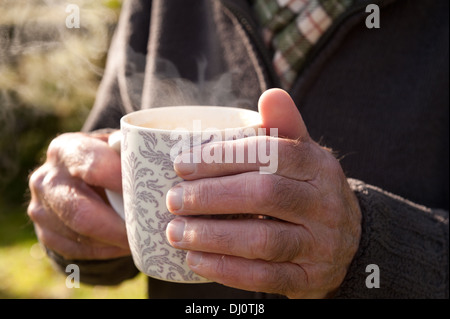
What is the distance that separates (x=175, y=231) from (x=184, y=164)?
11 centimetres

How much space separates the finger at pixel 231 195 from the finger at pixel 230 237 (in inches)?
0.8

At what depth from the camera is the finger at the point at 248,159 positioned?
0.66 metres

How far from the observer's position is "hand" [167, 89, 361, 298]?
686 mm

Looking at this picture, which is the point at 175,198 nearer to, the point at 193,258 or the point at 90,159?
the point at 193,258

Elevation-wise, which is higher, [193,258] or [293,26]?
[293,26]

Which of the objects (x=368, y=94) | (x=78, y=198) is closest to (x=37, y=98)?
(x=78, y=198)

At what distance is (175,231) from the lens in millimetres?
702

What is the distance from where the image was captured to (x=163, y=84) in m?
1.31

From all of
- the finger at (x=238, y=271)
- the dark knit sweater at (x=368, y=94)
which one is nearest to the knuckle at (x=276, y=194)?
the finger at (x=238, y=271)

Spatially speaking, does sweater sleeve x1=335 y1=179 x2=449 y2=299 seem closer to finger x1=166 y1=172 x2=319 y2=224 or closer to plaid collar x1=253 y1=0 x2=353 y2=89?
finger x1=166 y1=172 x2=319 y2=224

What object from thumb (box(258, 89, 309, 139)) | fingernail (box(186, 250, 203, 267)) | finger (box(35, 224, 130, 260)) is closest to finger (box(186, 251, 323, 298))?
fingernail (box(186, 250, 203, 267))

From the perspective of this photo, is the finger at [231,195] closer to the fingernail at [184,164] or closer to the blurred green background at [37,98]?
the fingernail at [184,164]

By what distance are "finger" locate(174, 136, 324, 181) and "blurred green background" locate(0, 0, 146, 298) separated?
1045 millimetres

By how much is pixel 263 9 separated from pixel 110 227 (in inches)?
29.5
